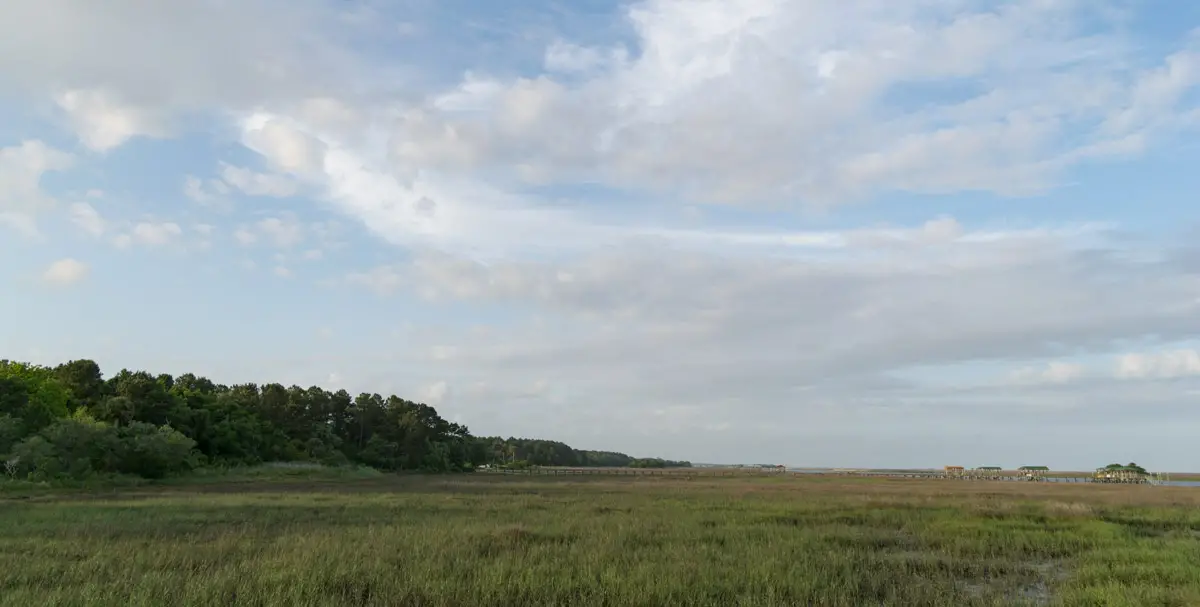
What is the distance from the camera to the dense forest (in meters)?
38.7

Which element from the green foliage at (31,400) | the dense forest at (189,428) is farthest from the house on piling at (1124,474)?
the green foliage at (31,400)

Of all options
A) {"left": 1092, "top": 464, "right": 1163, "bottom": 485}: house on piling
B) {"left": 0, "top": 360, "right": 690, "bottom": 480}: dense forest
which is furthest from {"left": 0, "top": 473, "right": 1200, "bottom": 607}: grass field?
{"left": 1092, "top": 464, "right": 1163, "bottom": 485}: house on piling

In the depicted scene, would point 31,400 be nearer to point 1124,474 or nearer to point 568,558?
point 568,558

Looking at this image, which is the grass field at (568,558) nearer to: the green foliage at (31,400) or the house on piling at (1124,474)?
the green foliage at (31,400)

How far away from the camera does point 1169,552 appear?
16484 mm

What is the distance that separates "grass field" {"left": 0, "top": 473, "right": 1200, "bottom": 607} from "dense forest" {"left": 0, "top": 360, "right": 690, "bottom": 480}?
16404mm

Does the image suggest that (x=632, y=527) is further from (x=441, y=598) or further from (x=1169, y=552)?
(x=1169, y=552)

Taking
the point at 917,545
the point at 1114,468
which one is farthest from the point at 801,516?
the point at 1114,468

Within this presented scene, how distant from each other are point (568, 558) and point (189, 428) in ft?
185

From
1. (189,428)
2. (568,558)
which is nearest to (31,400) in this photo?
(189,428)

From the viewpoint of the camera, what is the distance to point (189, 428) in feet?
191

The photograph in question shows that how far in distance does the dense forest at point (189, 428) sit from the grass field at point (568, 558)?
646 inches

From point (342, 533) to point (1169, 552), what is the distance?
2037 cm

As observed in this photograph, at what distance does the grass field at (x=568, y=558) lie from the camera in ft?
35.0
